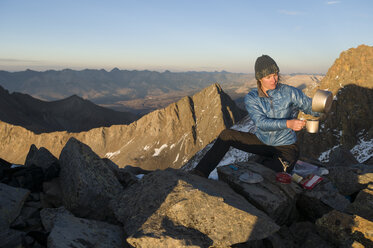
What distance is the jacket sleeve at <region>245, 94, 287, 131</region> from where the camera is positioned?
5.39 metres

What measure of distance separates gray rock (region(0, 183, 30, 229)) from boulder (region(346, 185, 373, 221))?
6.20 m

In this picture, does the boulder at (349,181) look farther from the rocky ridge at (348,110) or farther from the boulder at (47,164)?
the rocky ridge at (348,110)

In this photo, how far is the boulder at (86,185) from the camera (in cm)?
489

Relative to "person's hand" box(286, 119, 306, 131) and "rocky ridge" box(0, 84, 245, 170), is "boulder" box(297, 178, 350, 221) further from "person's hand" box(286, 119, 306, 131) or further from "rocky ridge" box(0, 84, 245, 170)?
"rocky ridge" box(0, 84, 245, 170)

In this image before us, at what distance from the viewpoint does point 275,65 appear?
5.63 metres

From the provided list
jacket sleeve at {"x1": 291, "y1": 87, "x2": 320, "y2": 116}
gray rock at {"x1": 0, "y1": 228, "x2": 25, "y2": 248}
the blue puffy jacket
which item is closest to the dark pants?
the blue puffy jacket

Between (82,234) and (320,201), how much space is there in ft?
14.7

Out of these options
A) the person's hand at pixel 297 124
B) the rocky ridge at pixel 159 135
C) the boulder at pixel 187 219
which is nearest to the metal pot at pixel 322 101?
the person's hand at pixel 297 124

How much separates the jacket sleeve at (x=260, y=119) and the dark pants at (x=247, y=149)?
0.68 meters

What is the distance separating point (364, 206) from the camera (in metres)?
4.55

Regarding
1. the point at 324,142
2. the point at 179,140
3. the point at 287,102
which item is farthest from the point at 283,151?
the point at 179,140

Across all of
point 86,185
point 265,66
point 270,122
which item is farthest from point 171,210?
point 265,66

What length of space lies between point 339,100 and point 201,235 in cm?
4456

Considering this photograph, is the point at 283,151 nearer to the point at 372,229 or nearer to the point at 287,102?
the point at 287,102
